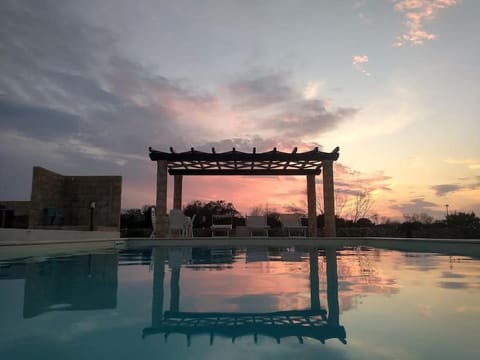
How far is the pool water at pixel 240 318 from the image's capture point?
186 cm

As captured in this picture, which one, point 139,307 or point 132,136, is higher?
point 132,136

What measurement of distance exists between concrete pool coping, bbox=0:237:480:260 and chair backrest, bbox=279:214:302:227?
7.12 ft

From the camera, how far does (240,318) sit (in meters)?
2.50

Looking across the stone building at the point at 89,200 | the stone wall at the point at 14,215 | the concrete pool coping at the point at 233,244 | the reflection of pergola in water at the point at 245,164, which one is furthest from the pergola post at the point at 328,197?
the stone wall at the point at 14,215

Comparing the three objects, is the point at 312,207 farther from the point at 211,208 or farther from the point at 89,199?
the point at 211,208

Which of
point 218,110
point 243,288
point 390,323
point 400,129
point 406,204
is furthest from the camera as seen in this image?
point 406,204

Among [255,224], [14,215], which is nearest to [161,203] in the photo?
[255,224]

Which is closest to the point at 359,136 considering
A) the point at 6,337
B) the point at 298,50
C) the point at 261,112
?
the point at 261,112

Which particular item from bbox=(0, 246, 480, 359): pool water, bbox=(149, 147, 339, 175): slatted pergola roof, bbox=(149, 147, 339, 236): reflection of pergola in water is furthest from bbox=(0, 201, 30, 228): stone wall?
bbox=(0, 246, 480, 359): pool water

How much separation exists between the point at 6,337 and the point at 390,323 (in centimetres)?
244

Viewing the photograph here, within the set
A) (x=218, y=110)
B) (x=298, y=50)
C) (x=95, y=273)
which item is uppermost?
(x=298, y=50)

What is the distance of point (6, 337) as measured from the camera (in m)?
2.02

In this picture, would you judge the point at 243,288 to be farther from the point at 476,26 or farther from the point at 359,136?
the point at 359,136

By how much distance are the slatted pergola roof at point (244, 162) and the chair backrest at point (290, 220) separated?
2.10m
